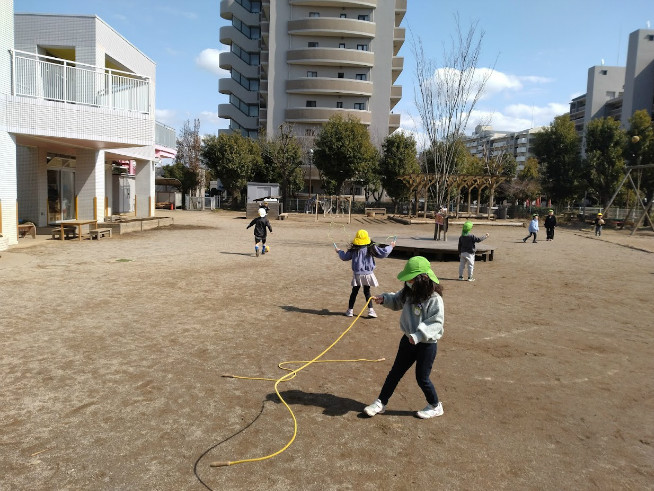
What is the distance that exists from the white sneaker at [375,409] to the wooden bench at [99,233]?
16025 millimetres

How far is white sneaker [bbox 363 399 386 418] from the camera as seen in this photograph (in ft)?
14.3

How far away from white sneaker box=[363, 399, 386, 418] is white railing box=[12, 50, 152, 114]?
15.6m

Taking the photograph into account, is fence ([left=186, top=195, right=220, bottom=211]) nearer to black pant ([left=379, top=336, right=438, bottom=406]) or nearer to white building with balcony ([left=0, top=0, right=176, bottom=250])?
white building with balcony ([left=0, top=0, right=176, bottom=250])

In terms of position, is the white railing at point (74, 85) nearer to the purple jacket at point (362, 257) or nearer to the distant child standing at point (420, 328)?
the purple jacket at point (362, 257)

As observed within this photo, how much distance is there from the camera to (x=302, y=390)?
16.3 ft

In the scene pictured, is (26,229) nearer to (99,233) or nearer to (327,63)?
(99,233)

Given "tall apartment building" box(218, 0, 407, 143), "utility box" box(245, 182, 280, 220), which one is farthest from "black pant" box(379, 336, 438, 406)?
"tall apartment building" box(218, 0, 407, 143)

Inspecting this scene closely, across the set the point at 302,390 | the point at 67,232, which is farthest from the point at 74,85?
the point at 302,390

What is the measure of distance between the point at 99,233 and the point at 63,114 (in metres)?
4.47

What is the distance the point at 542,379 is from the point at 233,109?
62.6 meters

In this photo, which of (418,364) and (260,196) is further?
(260,196)

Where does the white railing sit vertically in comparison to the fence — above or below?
above

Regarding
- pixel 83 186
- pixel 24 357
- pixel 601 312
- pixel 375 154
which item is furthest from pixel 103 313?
pixel 375 154

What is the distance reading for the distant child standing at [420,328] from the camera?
418 cm
